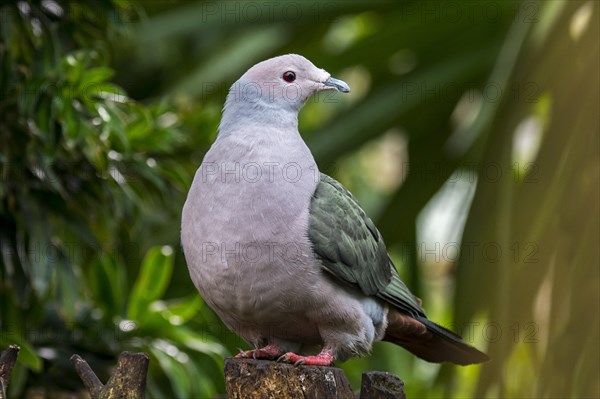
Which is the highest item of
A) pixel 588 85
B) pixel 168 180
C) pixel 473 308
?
pixel 588 85

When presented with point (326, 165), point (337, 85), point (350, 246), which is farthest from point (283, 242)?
point (326, 165)

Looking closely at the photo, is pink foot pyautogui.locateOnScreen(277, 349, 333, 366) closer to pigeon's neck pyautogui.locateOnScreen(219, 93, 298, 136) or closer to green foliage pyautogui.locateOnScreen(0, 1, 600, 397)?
green foliage pyautogui.locateOnScreen(0, 1, 600, 397)

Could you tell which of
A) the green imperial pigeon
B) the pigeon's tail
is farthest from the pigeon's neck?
the pigeon's tail

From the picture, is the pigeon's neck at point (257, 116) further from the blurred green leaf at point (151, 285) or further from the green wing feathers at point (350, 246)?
the blurred green leaf at point (151, 285)

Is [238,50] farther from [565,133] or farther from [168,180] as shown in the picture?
[565,133]

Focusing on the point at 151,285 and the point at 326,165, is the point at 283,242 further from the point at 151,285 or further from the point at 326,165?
the point at 326,165

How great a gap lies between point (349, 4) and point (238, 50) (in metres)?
1.13

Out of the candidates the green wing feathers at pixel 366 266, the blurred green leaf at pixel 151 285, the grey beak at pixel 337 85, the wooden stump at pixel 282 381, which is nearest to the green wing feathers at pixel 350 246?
the green wing feathers at pixel 366 266

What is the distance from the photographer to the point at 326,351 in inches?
107

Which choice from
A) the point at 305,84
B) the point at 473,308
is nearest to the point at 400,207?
the point at 473,308

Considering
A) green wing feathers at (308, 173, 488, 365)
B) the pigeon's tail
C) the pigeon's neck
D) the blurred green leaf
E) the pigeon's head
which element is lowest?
the blurred green leaf

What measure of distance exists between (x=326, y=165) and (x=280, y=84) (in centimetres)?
242

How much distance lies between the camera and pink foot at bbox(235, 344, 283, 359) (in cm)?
269

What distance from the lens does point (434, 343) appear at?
3.23 meters
